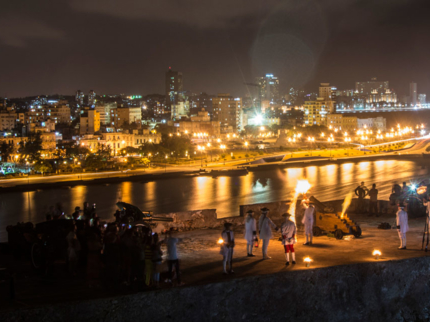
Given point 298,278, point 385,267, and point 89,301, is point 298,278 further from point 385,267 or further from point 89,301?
point 89,301

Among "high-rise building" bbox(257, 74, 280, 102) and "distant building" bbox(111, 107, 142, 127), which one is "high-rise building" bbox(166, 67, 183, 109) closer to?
"high-rise building" bbox(257, 74, 280, 102)

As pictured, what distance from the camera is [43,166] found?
3675 cm

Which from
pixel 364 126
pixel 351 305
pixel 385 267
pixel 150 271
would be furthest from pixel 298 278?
pixel 364 126

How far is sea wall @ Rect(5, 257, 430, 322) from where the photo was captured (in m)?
4.18

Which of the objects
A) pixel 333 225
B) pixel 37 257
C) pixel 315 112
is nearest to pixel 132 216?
pixel 37 257

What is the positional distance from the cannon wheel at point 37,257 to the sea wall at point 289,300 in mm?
1205

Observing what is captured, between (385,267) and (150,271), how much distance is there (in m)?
2.68

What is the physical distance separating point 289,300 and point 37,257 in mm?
2855

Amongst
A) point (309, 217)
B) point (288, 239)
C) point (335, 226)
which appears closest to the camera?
point (288, 239)

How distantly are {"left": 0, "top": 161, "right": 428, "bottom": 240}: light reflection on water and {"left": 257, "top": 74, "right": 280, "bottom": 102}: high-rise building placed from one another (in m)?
138

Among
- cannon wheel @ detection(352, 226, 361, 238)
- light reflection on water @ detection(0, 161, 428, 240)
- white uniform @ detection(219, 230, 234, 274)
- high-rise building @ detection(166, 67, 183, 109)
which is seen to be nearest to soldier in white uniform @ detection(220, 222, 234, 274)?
white uniform @ detection(219, 230, 234, 274)

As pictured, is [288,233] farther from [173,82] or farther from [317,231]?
[173,82]

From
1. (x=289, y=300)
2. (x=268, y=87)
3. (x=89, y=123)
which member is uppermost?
(x=268, y=87)

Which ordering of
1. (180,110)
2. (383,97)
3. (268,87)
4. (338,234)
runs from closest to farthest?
(338,234) → (180,110) → (383,97) → (268,87)
